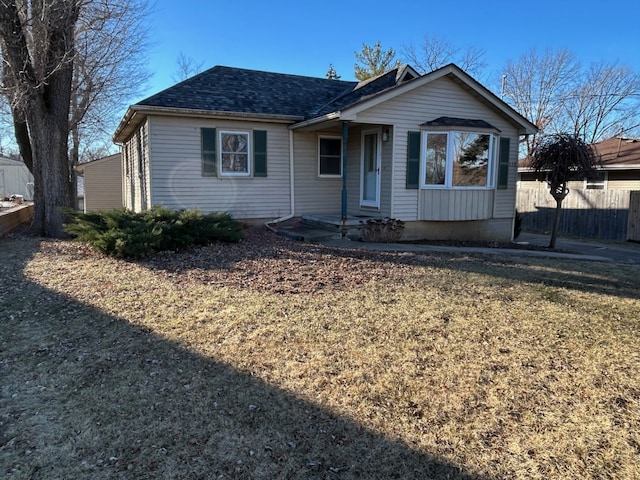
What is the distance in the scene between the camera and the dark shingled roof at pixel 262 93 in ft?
35.7

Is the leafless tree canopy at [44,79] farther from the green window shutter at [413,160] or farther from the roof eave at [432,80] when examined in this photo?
the green window shutter at [413,160]

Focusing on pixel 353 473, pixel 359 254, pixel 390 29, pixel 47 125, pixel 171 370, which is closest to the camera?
pixel 353 473

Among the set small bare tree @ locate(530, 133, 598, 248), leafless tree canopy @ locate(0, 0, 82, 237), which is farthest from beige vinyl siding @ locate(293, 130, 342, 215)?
leafless tree canopy @ locate(0, 0, 82, 237)

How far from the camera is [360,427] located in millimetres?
2920

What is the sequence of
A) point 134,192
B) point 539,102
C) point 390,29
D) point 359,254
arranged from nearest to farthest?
point 359,254 → point 134,192 → point 390,29 → point 539,102

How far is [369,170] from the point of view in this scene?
39.0ft

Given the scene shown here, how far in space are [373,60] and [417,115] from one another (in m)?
22.1

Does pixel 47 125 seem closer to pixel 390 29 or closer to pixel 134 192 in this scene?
pixel 134 192

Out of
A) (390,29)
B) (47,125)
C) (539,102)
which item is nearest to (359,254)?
(47,125)

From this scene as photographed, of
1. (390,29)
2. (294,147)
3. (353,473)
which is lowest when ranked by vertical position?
(353,473)

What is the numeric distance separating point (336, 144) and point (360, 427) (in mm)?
10470

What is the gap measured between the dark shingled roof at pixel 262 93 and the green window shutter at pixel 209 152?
1.97 ft

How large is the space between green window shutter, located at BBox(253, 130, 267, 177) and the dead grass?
5.54m

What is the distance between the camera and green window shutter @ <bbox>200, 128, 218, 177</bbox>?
10.8m
